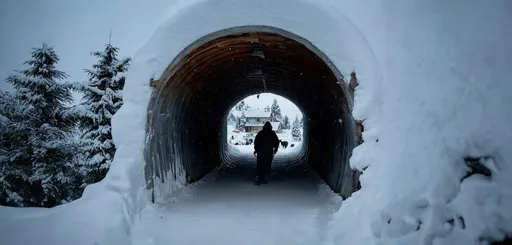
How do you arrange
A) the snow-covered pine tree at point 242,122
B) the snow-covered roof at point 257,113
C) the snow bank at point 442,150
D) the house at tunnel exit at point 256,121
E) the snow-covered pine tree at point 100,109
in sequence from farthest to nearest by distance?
the snow-covered roof at point 257,113
the snow-covered pine tree at point 242,122
the house at tunnel exit at point 256,121
the snow-covered pine tree at point 100,109
the snow bank at point 442,150

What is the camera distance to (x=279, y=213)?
640cm

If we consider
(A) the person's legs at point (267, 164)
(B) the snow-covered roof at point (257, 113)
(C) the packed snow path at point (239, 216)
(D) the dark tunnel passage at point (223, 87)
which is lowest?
(C) the packed snow path at point (239, 216)

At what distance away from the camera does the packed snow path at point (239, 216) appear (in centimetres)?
504

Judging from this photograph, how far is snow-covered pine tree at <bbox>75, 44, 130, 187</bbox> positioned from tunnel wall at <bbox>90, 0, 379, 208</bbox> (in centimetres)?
1102

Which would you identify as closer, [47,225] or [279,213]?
[47,225]

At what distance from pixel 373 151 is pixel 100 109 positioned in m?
14.7

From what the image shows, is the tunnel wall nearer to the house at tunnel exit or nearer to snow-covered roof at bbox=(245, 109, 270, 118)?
the house at tunnel exit

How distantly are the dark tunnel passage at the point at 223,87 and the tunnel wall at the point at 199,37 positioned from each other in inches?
5.7

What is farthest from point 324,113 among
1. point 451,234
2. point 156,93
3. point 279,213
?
point 451,234

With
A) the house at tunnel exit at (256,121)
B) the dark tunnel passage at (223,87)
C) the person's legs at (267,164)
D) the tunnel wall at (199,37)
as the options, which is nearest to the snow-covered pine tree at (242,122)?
the house at tunnel exit at (256,121)

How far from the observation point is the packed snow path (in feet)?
16.5

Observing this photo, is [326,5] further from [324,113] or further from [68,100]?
[68,100]

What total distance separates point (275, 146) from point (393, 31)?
6516 millimetres

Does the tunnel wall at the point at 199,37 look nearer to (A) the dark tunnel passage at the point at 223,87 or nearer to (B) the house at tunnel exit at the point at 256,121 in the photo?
(A) the dark tunnel passage at the point at 223,87
